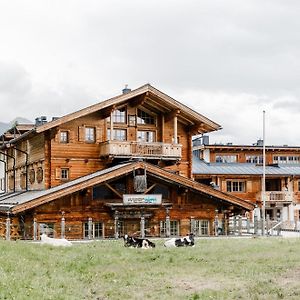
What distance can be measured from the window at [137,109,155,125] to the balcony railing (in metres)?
24.6

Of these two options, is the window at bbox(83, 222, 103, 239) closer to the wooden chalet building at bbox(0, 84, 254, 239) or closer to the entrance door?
the wooden chalet building at bbox(0, 84, 254, 239)

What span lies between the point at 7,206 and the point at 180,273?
19.7 metres

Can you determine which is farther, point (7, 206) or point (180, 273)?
point (7, 206)

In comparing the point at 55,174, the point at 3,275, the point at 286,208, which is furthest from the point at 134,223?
the point at 286,208

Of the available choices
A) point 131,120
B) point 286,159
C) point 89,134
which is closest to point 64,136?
point 89,134

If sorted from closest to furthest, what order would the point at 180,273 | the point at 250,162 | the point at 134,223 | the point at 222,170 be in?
the point at 180,273 → the point at 134,223 → the point at 222,170 → the point at 250,162

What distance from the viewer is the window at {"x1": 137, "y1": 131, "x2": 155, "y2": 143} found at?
46.2 meters

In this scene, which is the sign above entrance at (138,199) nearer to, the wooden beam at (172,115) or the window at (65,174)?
the window at (65,174)

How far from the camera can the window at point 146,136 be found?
152ft

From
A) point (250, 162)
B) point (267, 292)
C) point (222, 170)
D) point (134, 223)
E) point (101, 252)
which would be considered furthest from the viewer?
point (250, 162)

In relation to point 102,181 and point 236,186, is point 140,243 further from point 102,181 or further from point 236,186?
point 236,186

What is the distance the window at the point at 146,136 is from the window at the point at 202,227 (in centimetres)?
746

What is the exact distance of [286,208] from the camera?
69125 mm

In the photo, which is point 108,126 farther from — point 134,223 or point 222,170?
point 222,170
